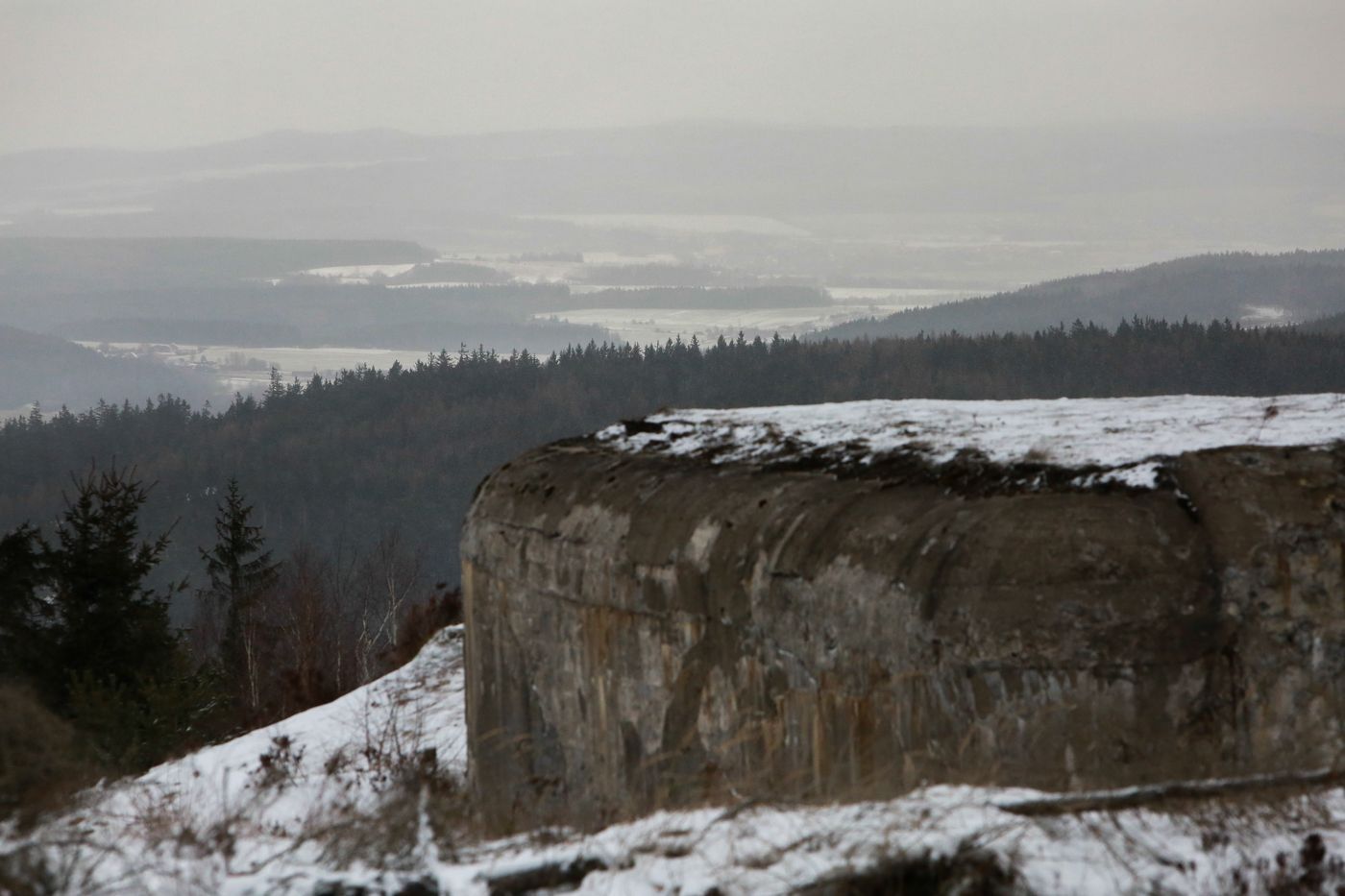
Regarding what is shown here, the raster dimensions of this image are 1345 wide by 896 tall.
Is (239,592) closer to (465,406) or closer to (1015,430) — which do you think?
(1015,430)

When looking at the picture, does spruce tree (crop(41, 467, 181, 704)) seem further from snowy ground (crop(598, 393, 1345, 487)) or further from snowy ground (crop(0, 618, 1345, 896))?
snowy ground (crop(0, 618, 1345, 896))

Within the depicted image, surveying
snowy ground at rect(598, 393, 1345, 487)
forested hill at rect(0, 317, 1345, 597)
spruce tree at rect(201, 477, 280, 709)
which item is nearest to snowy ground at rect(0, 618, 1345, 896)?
snowy ground at rect(598, 393, 1345, 487)

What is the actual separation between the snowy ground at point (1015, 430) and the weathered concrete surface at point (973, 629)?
285mm

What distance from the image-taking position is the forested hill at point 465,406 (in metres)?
99.8

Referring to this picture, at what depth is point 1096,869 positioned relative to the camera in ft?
11.3

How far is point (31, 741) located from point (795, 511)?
9.88ft

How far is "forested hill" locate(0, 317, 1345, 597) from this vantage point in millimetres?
99750

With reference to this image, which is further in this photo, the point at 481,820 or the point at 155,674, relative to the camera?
the point at 155,674

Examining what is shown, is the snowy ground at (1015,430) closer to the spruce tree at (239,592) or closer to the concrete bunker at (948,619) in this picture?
the concrete bunker at (948,619)

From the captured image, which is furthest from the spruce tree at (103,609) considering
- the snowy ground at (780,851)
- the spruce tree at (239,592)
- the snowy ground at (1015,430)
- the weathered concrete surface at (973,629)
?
the snowy ground at (780,851)

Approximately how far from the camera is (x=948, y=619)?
15.2 ft

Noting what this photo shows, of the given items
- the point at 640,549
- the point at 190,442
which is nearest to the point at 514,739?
the point at 640,549

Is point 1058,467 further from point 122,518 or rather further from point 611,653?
point 122,518

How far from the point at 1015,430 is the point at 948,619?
189 cm
